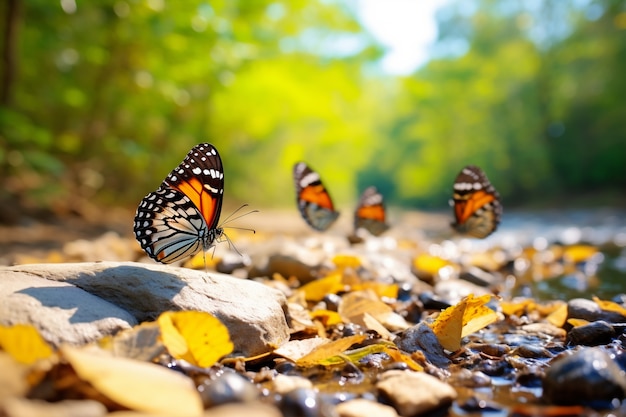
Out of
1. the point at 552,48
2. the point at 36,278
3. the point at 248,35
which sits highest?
the point at 552,48

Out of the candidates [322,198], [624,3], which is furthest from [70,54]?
[624,3]

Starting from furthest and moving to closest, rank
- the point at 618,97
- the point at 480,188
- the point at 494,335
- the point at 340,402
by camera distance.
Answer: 1. the point at 618,97
2. the point at 480,188
3. the point at 494,335
4. the point at 340,402

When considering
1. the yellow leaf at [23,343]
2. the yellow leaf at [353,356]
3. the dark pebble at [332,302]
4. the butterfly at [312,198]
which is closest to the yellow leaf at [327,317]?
the dark pebble at [332,302]

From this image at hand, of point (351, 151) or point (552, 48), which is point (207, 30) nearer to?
point (552, 48)

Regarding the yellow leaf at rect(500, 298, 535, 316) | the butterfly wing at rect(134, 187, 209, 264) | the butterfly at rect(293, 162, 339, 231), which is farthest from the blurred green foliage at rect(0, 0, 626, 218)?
the yellow leaf at rect(500, 298, 535, 316)

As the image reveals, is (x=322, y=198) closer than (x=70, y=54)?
Yes

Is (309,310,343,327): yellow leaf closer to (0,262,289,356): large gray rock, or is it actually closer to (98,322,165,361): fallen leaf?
(0,262,289,356): large gray rock

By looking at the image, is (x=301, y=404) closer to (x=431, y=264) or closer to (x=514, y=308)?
(x=514, y=308)

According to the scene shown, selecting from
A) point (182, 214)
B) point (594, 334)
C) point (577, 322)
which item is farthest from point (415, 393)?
point (182, 214)
